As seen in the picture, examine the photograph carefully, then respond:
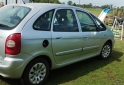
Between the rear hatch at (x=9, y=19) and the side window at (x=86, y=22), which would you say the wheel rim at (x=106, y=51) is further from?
Result: the rear hatch at (x=9, y=19)

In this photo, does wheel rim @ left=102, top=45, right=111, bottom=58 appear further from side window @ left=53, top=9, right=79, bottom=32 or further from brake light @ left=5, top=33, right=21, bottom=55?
brake light @ left=5, top=33, right=21, bottom=55

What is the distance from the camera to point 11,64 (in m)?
3.36

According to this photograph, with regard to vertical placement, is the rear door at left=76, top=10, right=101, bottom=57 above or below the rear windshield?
below

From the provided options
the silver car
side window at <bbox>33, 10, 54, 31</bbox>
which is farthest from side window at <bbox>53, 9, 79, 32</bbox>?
side window at <bbox>33, 10, 54, 31</bbox>

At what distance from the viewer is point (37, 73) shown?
389cm

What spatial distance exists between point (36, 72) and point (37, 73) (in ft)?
0.14

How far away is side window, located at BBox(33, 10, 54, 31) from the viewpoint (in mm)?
3748

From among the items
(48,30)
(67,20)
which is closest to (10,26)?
(48,30)

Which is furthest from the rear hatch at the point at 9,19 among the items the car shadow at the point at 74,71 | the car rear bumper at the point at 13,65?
the car shadow at the point at 74,71

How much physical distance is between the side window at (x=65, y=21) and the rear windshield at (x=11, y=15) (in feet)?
2.17

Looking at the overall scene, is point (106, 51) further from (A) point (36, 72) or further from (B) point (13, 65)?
(B) point (13, 65)

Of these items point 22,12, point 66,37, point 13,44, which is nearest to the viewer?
point 13,44

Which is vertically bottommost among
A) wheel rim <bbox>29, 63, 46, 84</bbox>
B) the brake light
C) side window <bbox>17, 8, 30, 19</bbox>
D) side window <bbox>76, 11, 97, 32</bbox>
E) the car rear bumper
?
wheel rim <bbox>29, 63, 46, 84</bbox>

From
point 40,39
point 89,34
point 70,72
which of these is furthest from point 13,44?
point 89,34
